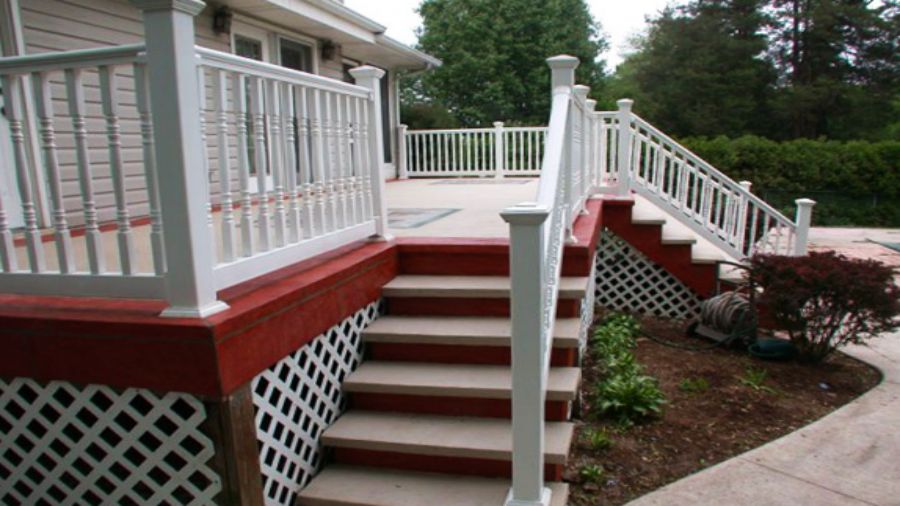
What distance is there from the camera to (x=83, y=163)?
2.17 meters

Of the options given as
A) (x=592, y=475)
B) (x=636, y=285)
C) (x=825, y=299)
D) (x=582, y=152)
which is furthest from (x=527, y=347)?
(x=636, y=285)

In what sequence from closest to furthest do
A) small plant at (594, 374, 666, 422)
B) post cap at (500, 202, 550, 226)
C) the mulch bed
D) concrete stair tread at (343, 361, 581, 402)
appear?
1. post cap at (500, 202, 550, 226)
2. concrete stair tread at (343, 361, 581, 402)
3. the mulch bed
4. small plant at (594, 374, 666, 422)

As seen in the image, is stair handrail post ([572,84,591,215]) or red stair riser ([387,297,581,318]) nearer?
red stair riser ([387,297,581,318])

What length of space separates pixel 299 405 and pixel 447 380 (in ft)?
2.29

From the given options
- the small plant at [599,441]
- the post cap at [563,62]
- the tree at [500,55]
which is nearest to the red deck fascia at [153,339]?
the small plant at [599,441]

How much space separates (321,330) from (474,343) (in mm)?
768

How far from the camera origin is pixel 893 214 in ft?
52.6

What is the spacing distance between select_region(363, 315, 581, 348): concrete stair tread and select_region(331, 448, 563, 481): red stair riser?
0.60 meters

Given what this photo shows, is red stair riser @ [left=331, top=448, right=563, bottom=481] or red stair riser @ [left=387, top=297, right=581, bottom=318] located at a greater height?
red stair riser @ [left=387, top=297, right=581, bottom=318]

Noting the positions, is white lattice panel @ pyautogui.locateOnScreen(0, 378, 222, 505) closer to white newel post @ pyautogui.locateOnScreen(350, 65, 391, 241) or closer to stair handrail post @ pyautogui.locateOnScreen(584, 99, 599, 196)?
white newel post @ pyautogui.locateOnScreen(350, 65, 391, 241)

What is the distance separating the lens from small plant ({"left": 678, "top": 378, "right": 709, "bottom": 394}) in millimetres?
4051

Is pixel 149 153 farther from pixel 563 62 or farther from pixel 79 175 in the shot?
pixel 563 62

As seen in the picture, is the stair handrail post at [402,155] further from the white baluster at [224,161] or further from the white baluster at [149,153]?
the white baluster at [149,153]

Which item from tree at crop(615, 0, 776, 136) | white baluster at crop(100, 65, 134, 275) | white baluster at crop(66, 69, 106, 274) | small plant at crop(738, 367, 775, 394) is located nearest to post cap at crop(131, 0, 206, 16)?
white baluster at crop(100, 65, 134, 275)
